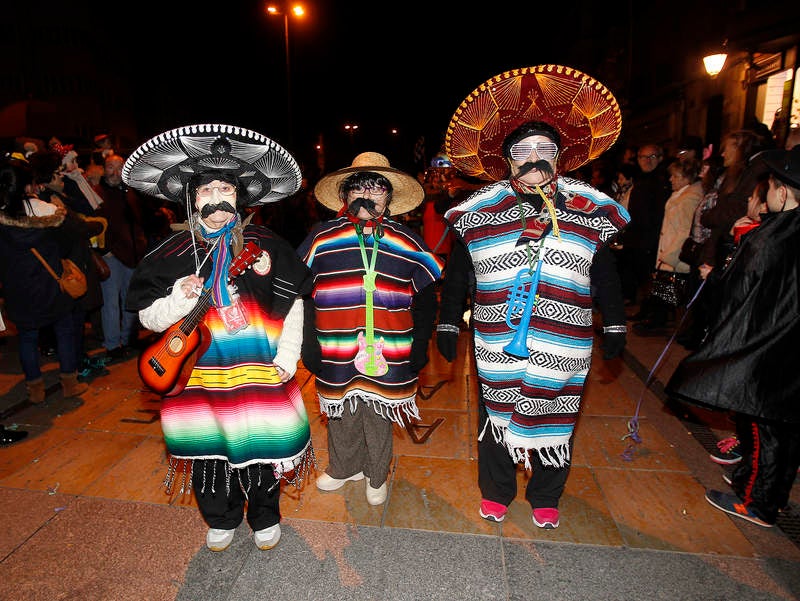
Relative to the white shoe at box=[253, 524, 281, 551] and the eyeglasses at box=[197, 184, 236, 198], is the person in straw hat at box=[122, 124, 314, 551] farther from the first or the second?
the white shoe at box=[253, 524, 281, 551]

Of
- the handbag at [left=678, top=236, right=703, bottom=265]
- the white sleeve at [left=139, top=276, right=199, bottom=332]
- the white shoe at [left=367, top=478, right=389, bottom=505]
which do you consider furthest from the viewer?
the handbag at [left=678, top=236, right=703, bottom=265]

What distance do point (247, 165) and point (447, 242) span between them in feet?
16.3

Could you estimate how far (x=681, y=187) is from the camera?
237 inches

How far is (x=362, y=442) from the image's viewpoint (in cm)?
314

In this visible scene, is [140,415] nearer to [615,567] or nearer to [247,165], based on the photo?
[247,165]

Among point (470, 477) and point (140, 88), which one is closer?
point (470, 477)

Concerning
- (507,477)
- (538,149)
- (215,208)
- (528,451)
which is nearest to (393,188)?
(538,149)

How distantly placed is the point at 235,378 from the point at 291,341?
12.9 inches

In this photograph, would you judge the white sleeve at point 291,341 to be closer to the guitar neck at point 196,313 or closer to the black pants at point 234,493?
the guitar neck at point 196,313

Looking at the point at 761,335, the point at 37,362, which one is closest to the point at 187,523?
the point at 37,362

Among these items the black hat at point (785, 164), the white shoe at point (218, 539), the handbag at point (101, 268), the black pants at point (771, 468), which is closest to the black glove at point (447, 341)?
the white shoe at point (218, 539)

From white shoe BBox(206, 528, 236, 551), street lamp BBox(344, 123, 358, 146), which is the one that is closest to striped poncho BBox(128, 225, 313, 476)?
white shoe BBox(206, 528, 236, 551)

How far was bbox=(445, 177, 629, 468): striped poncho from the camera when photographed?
241 centimetres

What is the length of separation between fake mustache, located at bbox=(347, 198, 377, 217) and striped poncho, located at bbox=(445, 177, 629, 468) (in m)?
0.50
